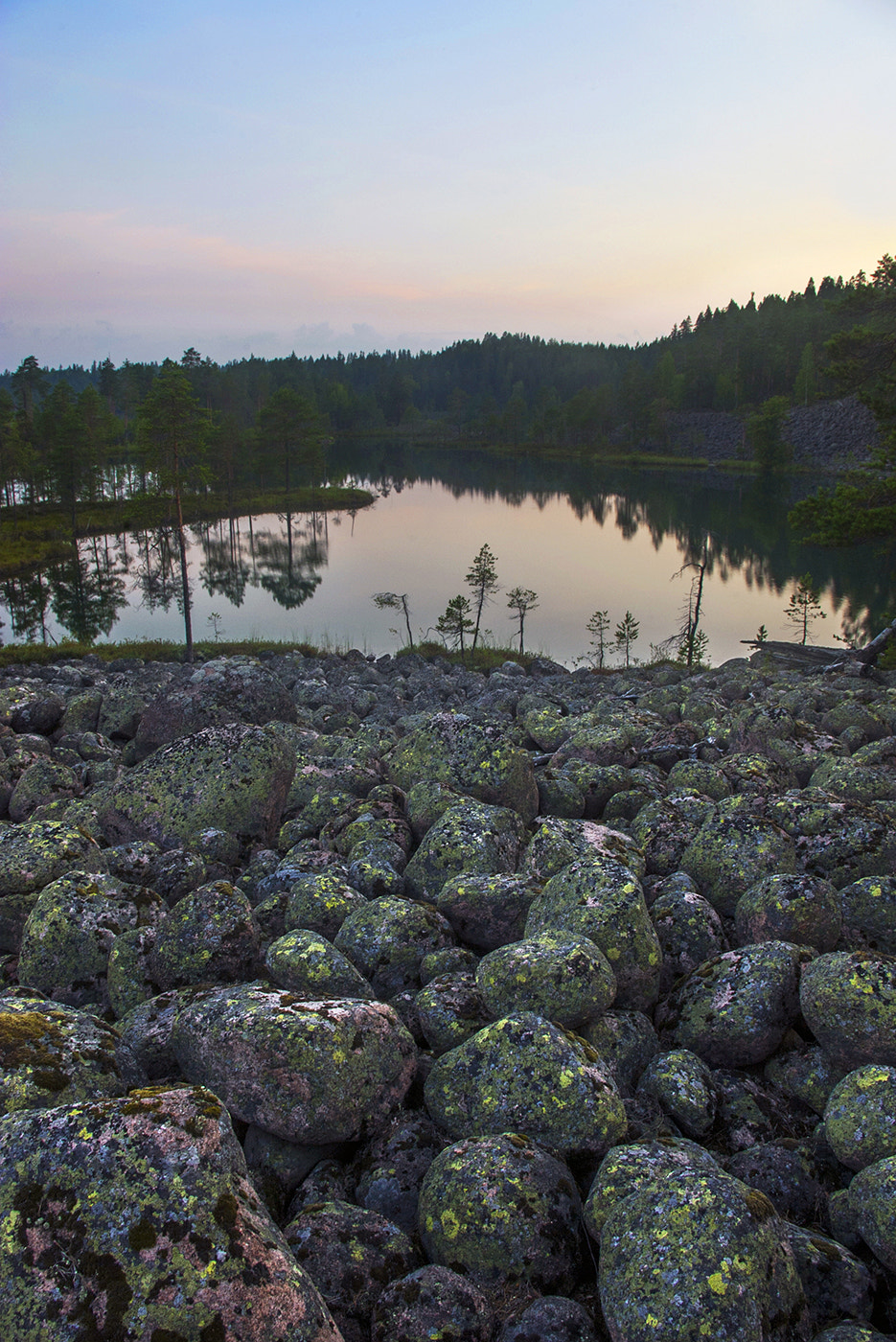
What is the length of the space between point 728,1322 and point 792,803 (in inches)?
179

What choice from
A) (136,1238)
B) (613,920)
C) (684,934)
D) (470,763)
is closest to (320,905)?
(613,920)

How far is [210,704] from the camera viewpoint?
990 cm

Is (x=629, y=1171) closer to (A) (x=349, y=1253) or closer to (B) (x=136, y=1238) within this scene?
(A) (x=349, y=1253)

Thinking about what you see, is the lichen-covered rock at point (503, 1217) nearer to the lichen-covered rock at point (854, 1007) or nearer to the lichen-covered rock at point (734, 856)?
the lichen-covered rock at point (854, 1007)

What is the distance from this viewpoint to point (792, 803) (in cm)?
659

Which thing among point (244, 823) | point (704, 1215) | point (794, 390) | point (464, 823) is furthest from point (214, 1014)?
point (794, 390)

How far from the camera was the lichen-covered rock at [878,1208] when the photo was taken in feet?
10.2

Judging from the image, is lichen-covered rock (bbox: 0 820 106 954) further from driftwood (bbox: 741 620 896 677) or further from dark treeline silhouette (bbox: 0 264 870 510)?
dark treeline silhouette (bbox: 0 264 870 510)

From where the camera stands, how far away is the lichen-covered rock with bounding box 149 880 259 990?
15.6 ft

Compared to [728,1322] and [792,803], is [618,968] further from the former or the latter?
[792,803]

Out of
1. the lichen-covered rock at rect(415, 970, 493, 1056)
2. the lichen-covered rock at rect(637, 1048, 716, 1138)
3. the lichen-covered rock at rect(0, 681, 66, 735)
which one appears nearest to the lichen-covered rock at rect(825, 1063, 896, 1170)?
the lichen-covered rock at rect(637, 1048, 716, 1138)

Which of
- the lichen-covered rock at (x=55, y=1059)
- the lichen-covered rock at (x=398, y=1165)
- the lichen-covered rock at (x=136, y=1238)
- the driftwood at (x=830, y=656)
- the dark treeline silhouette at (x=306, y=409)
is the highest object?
the dark treeline silhouette at (x=306, y=409)

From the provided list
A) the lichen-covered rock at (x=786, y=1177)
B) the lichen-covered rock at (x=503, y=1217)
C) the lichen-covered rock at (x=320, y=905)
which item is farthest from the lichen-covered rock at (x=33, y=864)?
the lichen-covered rock at (x=786, y=1177)

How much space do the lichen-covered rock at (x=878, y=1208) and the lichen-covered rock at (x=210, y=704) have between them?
310 inches
